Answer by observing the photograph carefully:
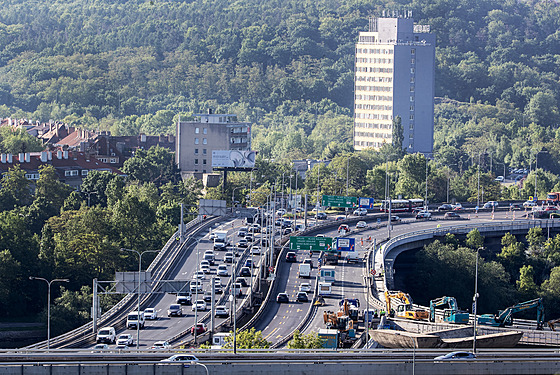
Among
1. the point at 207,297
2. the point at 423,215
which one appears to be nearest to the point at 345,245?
the point at 207,297

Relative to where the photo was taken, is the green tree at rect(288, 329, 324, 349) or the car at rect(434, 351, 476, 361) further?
the green tree at rect(288, 329, 324, 349)

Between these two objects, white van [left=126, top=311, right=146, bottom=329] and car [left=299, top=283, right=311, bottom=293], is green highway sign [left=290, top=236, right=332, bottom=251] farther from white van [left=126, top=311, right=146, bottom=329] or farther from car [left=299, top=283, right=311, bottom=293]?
white van [left=126, top=311, right=146, bottom=329]

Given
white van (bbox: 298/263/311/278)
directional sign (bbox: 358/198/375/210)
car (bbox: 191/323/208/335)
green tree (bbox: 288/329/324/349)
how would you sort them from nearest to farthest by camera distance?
green tree (bbox: 288/329/324/349), car (bbox: 191/323/208/335), white van (bbox: 298/263/311/278), directional sign (bbox: 358/198/375/210)

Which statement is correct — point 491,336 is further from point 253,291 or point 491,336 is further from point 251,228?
point 251,228

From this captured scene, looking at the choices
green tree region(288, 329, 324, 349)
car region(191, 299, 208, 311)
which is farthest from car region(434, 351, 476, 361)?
car region(191, 299, 208, 311)

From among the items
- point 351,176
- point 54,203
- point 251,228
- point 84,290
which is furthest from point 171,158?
Answer: point 84,290

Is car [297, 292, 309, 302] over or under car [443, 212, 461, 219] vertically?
under

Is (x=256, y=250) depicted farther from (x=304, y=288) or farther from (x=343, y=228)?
(x=304, y=288)
